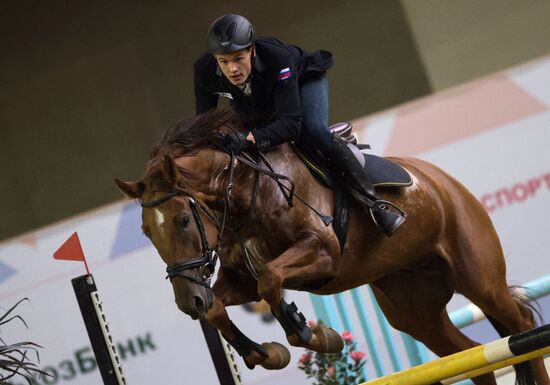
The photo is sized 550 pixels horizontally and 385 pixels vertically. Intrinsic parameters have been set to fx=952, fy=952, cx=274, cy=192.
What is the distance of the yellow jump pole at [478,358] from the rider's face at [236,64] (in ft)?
3.94

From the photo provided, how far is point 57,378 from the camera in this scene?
518cm

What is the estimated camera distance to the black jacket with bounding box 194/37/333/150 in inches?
138

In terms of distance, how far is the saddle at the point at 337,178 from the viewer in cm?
373

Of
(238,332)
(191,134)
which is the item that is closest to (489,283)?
(238,332)

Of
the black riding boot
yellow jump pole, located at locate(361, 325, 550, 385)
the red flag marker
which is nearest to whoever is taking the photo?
yellow jump pole, located at locate(361, 325, 550, 385)

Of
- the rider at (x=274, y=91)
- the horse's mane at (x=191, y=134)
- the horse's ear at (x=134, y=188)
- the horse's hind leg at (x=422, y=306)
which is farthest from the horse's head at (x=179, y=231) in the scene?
the horse's hind leg at (x=422, y=306)

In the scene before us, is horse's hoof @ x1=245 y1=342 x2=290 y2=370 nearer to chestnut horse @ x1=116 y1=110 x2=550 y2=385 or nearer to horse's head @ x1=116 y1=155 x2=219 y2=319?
chestnut horse @ x1=116 y1=110 x2=550 y2=385

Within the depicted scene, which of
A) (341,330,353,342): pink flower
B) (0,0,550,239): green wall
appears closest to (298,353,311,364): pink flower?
(341,330,353,342): pink flower

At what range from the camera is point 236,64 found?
11.3ft

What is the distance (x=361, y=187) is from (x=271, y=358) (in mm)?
759

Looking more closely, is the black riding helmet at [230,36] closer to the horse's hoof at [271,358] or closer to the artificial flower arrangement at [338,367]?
the horse's hoof at [271,358]

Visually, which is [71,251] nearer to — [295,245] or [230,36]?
[295,245]

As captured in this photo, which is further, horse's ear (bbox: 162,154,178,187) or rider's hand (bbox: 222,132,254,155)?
rider's hand (bbox: 222,132,254,155)

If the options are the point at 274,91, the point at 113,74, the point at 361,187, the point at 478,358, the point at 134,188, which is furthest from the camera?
the point at 113,74
